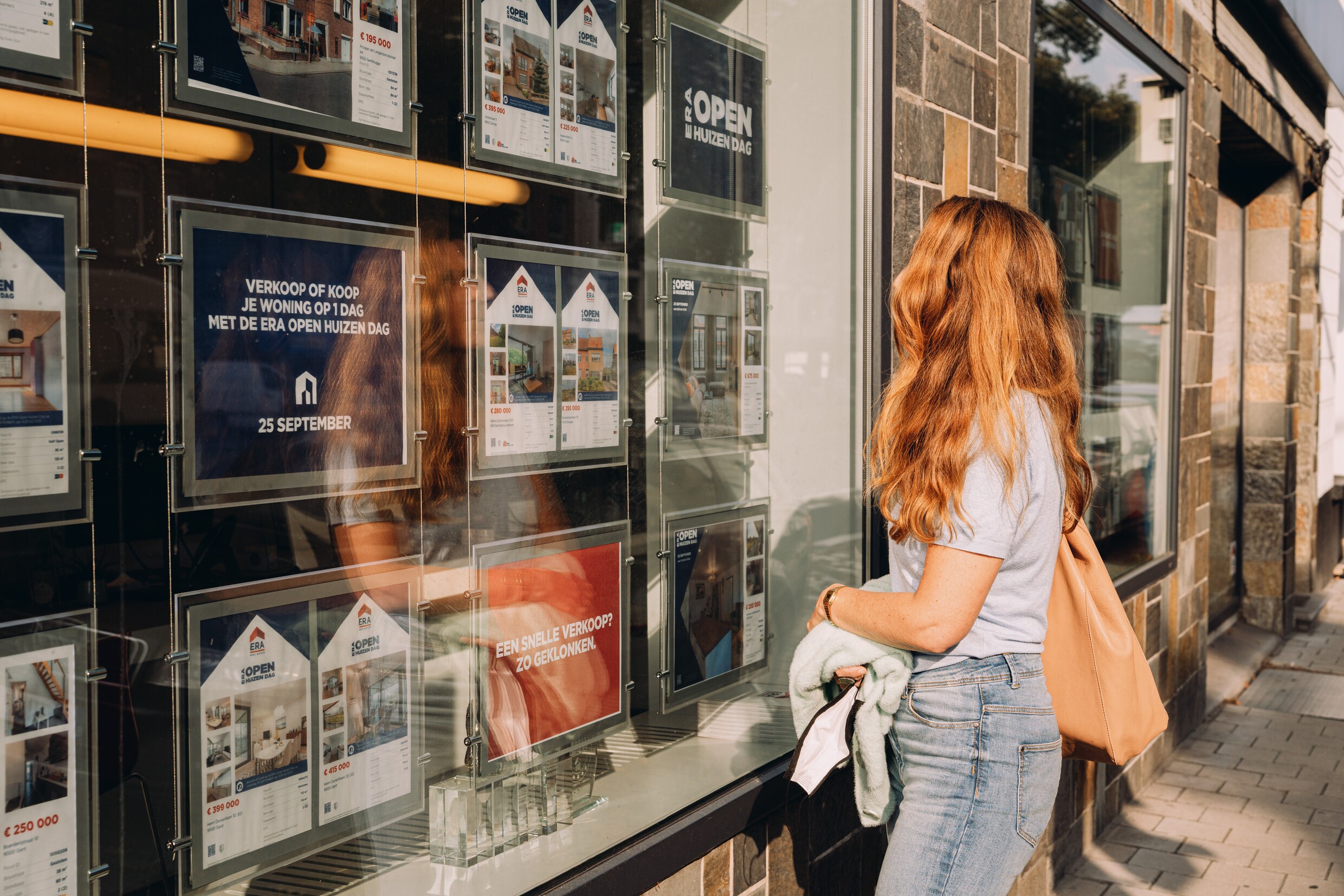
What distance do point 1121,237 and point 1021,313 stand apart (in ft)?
12.0

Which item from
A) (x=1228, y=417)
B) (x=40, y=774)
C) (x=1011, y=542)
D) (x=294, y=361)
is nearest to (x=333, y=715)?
(x=40, y=774)

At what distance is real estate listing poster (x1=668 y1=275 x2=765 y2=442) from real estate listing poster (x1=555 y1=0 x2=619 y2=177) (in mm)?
424

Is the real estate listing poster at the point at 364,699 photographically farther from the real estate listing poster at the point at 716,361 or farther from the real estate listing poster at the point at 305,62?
the real estate listing poster at the point at 716,361

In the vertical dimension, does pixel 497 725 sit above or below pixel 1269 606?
above

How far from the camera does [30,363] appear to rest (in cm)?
152


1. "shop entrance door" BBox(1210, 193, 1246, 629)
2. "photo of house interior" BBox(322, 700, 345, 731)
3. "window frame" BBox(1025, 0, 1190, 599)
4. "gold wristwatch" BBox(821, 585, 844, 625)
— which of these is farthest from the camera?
"shop entrance door" BBox(1210, 193, 1246, 629)

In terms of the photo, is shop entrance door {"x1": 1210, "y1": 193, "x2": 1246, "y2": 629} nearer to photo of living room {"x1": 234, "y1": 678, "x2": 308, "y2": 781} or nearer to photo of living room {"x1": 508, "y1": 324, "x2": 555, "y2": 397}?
photo of living room {"x1": 508, "y1": 324, "x2": 555, "y2": 397}

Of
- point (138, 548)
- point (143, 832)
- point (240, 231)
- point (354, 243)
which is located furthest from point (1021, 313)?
point (143, 832)

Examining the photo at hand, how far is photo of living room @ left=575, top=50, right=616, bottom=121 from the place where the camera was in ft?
8.14

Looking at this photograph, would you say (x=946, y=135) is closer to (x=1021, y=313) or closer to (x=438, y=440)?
(x=1021, y=313)

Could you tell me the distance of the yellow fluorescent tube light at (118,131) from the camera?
1.52m

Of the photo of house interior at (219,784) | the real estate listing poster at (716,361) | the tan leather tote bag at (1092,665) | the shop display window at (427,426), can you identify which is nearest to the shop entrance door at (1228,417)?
the shop display window at (427,426)

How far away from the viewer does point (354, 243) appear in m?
1.96

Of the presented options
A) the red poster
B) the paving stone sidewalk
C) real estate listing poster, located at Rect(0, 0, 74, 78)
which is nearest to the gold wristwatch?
the red poster
